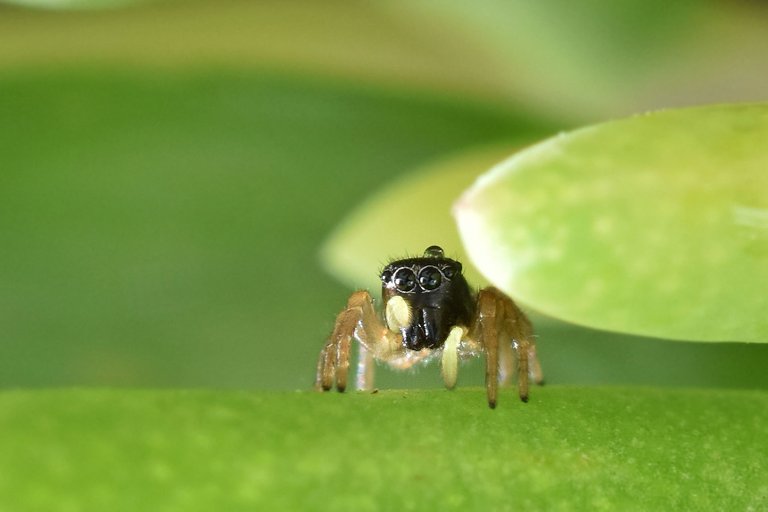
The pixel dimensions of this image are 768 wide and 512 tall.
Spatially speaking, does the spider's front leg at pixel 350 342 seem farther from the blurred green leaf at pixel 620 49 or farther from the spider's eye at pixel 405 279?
the blurred green leaf at pixel 620 49

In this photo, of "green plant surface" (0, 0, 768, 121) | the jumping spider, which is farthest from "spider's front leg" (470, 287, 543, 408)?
"green plant surface" (0, 0, 768, 121)

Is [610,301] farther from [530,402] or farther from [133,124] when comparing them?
[133,124]

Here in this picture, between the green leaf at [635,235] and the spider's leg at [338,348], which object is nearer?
the green leaf at [635,235]

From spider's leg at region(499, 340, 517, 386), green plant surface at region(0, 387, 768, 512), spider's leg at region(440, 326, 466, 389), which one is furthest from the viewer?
spider's leg at region(499, 340, 517, 386)

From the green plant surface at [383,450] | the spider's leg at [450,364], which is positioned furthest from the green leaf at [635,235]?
the spider's leg at [450,364]

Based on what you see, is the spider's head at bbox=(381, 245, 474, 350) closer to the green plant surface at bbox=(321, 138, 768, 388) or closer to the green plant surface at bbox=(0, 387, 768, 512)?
the green plant surface at bbox=(321, 138, 768, 388)

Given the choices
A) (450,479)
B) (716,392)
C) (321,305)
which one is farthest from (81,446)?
(321,305)

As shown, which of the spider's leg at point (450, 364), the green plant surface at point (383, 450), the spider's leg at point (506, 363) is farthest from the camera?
the spider's leg at point (506, 363)

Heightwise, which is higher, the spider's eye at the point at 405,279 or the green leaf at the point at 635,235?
the green leaf at the point at 635,235
